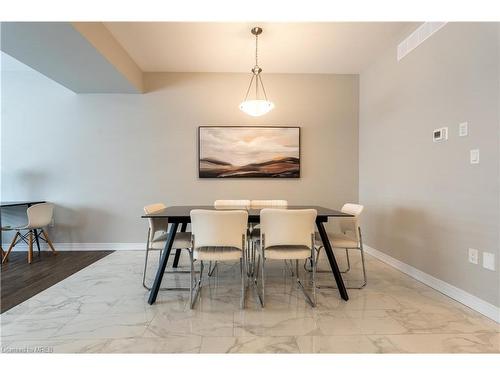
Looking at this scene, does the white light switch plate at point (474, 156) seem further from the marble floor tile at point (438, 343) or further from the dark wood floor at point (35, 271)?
the dark wood floor at point (35, 271)

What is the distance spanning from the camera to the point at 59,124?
155 inches

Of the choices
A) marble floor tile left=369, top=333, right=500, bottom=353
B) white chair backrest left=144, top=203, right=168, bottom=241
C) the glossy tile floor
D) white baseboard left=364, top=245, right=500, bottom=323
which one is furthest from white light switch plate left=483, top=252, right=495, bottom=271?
white chair backrest left=144, top=203, right=168, bottom=241

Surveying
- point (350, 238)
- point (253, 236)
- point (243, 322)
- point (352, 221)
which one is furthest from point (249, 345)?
point (352, 221)

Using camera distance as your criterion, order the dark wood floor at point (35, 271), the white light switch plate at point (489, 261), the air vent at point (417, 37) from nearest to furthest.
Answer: the white light switch plate at point (489, 261) < the dark wood floor at point (35, 271) < the air vent at point (417, 37)

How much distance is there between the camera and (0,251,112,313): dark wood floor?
7.72 ft

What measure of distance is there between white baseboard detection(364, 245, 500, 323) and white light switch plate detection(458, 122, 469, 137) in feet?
4.45

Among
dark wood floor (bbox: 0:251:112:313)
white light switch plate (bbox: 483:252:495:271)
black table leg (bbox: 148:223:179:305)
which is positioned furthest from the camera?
dark wood floor (bbox: 0:251:112:313)

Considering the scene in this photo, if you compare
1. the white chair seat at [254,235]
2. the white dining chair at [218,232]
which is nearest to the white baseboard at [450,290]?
the white chair seat at [254,235]

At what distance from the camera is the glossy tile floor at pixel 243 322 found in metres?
1.57

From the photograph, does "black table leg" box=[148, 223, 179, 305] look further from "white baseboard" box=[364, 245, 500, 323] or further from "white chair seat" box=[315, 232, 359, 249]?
"white baseboard" box=[364, 245, 500, 323]

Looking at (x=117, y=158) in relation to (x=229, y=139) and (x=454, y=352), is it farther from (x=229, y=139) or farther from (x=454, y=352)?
(x=454, y=352)

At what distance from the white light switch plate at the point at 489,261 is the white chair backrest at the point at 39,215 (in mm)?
5019

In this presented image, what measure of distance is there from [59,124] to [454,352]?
527 cm

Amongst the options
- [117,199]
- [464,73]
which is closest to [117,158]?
[117,199]
